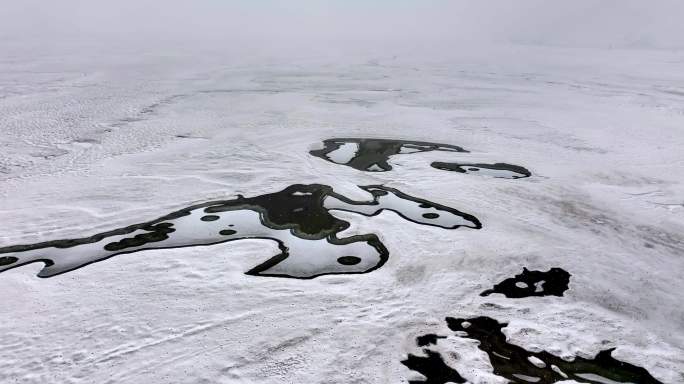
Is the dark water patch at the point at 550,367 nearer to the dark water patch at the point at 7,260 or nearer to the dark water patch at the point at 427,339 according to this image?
the dark water patch at the point at 427,339

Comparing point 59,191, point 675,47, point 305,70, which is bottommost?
point 59,191

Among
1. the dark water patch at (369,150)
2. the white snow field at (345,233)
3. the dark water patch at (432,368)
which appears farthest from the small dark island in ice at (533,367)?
the dark water patch at (369,150)

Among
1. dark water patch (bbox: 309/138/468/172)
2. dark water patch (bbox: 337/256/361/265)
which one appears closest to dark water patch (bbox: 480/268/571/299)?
dark water patch (bbox: 337/256/361/265)

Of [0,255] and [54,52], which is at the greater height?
[54,52]

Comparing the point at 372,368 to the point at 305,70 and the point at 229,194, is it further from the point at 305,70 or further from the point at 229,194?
the point at 305,70

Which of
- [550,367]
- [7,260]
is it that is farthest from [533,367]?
[7,260]

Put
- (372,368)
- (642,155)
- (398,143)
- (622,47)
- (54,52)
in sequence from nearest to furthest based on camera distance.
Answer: (372,368)
(642,155)
(398,143)
(54,52)
(622,47)

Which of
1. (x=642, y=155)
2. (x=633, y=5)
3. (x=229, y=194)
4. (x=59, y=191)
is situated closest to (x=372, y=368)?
(x=229, y=194)

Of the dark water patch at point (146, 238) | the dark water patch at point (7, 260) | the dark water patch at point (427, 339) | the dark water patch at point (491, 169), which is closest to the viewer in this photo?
the dark water patch at point (427, 339)
